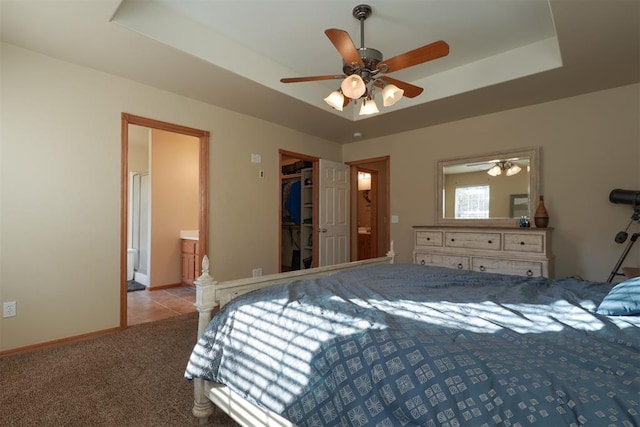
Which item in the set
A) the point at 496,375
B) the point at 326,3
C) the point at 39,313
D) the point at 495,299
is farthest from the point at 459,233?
the point at 39,313

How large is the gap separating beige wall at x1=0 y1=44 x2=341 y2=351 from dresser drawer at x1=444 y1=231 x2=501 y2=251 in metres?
3.38

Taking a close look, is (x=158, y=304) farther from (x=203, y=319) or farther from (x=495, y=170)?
(x=495, y=170)

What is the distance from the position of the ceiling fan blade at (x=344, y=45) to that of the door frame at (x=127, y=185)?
2.20 m

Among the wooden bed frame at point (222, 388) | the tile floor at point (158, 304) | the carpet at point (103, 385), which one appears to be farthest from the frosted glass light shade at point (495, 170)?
the tile floor at point (158, 304)

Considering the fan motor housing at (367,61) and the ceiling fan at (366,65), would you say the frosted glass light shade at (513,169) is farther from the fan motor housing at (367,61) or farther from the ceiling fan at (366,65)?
the fan motor housing at (367,61)

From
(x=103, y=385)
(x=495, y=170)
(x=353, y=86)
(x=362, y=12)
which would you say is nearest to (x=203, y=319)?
(x=103, y=385)

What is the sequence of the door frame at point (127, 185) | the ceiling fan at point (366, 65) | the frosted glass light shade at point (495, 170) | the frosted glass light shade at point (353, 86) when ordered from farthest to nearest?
the frosted glass light shade at point (495, 170) → the door frame at point (127, 185) → the frosted glass light shade at point (353, 86) → the ceiling fan at point (366, 65)

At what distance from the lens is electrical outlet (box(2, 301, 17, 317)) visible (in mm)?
2482

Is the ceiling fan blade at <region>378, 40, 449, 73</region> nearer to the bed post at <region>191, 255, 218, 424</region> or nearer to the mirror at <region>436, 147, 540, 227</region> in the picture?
the bed post at <region>191, 255, 218, 424</region>

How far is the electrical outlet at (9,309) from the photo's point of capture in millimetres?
2482

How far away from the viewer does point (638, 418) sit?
2.29 feet

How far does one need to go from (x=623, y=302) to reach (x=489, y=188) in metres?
2.98

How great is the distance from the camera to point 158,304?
4.05 meters

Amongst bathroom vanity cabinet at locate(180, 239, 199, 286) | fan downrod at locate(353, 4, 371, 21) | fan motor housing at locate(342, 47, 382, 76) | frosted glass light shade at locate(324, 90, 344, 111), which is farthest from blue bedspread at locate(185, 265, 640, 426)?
bathroom vanity cabinet at locate(180, 239, 199, 286)
